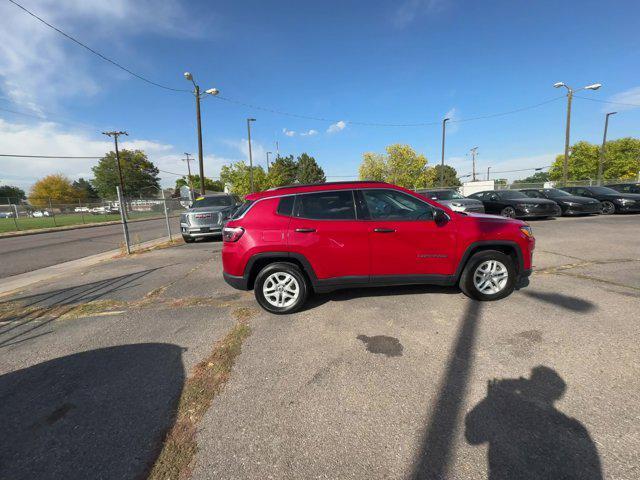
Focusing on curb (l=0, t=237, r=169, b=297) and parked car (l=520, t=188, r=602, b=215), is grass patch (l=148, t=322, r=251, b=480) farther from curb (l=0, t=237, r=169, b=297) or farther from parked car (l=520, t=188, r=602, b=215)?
parked car (l=520, t=188, r=602, b=215)

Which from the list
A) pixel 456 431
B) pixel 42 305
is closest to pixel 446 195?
pixel 456 431

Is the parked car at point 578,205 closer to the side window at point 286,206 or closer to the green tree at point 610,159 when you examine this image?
the side window at point 286,206

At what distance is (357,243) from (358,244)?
0.06ft

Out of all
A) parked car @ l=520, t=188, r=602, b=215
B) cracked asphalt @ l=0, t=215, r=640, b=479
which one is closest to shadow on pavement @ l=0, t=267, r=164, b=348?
cracked asphalt @ l=0, t=215, r=640, b=479

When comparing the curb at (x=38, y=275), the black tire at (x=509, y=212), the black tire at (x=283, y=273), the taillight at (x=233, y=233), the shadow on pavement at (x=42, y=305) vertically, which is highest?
the taillight at (x=233, y=233)

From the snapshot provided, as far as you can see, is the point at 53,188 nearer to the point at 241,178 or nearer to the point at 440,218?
the point at 241,178

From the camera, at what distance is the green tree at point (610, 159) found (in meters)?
53.9

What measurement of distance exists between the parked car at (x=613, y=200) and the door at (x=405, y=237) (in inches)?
612

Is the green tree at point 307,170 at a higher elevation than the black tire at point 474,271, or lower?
higher

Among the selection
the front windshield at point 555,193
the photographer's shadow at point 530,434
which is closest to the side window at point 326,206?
the photographer's shadow at point 530,434

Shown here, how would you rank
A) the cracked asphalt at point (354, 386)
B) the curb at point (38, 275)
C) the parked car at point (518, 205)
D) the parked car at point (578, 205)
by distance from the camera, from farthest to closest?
the parked car at point (578, 205), the parked car at point (518, 205), the curb at point (38, 275), the cracked asphalt at point (354, 386)

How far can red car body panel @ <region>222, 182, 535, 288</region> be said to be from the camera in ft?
12.5

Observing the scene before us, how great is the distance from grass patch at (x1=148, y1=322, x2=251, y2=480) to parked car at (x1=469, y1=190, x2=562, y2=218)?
44.4 feet

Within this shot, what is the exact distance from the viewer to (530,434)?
1890 mm
